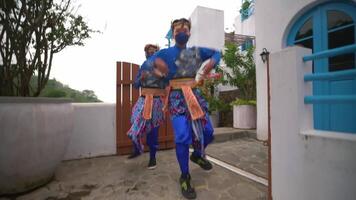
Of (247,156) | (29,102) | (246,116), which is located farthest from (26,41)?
(246,116)

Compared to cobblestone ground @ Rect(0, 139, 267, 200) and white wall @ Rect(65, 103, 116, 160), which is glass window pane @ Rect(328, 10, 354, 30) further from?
white wall @ Rect(65, 103, 116, 160)

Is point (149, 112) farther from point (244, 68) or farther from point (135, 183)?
point (244, 68)

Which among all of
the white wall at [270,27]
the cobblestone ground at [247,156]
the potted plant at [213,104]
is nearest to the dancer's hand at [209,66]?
the cobblestone ground at [247,156]

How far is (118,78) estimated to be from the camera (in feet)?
10.5

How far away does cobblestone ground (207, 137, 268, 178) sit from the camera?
8.07 ft

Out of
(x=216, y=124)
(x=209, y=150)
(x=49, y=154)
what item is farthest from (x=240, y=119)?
(x=49, y=154)

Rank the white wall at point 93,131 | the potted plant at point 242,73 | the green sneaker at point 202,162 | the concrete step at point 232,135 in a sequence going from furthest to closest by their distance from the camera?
the potted plant at point 242,73 < the concrete step at point 232,135 < the white wall at point 93,131 < the green sneaker at point 202,162

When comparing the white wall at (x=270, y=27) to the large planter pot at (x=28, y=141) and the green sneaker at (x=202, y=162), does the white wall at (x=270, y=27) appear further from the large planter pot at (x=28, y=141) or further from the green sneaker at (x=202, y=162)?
the large planter pot at (x=28, y=141)

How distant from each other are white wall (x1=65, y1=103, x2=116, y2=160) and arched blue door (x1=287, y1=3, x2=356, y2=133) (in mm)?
3310

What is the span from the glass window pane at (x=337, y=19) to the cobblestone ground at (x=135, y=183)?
7.81ft

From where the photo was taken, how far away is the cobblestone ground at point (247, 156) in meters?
2.46

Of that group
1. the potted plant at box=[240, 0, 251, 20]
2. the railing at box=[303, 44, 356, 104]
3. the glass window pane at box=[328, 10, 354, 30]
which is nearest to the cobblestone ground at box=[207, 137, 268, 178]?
the railing at box=[303, 44, 356, 104]

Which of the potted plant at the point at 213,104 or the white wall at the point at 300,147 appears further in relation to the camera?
the potted plant at the point at 213,104

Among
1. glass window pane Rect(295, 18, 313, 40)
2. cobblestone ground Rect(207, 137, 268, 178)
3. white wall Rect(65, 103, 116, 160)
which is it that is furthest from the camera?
glass window pane Rect(295, 18, 313, 40)
